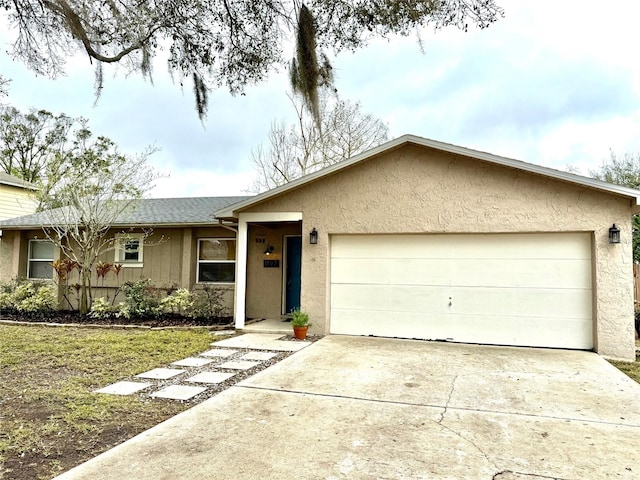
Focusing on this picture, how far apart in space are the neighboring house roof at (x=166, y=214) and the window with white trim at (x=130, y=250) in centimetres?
53

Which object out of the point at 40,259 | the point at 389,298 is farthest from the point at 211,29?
the point at 40,259

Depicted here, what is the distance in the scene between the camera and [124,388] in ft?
16.2

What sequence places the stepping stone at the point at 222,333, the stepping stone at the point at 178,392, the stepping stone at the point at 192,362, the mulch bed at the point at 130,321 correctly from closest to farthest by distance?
1. the stepping stone at the point at 178,392
2. the stepping stone at the point at 192,362
3. the stepping stone at the point at 222,333
4. the mulch bed at the point at 130,321

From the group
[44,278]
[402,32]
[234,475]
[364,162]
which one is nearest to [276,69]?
[402,32]

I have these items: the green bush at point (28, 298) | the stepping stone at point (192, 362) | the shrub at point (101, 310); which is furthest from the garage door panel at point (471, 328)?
the green bush at point (28, 298)

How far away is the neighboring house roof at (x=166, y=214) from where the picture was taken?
34.9 ft

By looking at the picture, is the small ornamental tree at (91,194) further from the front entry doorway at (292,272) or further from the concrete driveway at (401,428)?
the concrete driveway at (401,428)

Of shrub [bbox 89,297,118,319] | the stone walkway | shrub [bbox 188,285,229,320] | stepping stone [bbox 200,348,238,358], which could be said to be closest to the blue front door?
shrub [bbox 188,285,229,320]

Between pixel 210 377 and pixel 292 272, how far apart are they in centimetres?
538

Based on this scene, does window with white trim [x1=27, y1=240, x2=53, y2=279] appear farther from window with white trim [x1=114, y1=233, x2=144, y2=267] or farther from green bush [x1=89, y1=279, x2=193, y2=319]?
green bush [x1=89, y1=279, x2=193, y2=319]

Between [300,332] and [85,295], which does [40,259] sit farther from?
[300,332]

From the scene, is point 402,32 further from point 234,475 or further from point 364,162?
point 234,475

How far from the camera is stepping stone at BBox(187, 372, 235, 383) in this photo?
5316mm

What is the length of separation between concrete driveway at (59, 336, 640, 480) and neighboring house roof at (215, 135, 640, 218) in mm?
2795
